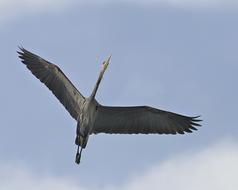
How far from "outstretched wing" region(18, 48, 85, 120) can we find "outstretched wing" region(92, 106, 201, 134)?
1.05m

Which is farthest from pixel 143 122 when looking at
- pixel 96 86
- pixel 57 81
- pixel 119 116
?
pixel 57 81

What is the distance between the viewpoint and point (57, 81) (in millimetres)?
21328

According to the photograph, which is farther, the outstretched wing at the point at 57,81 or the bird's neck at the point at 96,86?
the outstretched wing at the point at 57,81

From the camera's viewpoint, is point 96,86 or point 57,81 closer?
point 96,86

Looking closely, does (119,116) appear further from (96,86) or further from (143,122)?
(96,86)

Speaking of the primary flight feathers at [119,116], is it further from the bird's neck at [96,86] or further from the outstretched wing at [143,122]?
the bird's neck at [96,86]

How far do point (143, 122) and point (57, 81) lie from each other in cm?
361

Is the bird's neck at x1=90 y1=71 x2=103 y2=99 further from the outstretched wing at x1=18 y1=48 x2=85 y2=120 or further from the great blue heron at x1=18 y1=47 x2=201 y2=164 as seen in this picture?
the outstretched wing at x1=18 y1=48 x2=85 y2=120

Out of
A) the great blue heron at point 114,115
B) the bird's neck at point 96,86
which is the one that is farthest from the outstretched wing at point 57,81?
the bird's neck at point 96,86

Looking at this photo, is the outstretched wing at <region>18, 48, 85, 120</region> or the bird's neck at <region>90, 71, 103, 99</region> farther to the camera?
the outstretched wing at <region>18, 48, 85, 120</region>

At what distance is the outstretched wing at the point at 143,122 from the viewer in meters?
21.0

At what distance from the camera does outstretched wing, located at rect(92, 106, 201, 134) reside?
2103cm

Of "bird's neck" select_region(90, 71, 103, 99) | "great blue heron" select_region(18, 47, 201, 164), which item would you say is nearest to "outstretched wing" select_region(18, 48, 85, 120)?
"great blue heron" select_region(18, 47, 201, 164)

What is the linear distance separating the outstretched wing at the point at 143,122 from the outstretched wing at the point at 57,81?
1.05 meters
